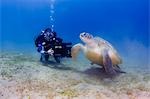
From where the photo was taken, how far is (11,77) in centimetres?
526

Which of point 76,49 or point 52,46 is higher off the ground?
point 52,46

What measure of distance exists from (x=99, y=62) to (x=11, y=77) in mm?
1951

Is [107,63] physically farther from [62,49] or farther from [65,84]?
[62,49]

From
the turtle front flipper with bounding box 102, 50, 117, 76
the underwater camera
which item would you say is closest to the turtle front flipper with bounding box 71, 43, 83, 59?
the underwater camera

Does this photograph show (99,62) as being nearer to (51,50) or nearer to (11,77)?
(51,50)

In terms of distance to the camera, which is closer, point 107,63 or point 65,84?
point 65,84

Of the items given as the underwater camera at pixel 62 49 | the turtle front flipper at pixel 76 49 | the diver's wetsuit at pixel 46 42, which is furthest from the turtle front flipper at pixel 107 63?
the diver's wetsuit at pixel 46 42

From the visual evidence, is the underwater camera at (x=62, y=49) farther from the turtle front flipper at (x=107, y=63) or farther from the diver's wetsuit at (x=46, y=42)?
the turtle front flipper at (x=107, y=63)

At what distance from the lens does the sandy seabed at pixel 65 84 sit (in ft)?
14.7

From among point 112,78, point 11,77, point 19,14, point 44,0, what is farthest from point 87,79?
point 19,14

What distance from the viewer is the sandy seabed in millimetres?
4477

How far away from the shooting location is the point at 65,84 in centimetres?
507

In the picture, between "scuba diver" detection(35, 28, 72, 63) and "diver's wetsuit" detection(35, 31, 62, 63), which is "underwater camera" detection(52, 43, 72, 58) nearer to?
"scuba diver" detection(35, 28, 72, 63)

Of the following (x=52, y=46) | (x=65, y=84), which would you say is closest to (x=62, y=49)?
(x=52, y=46)
